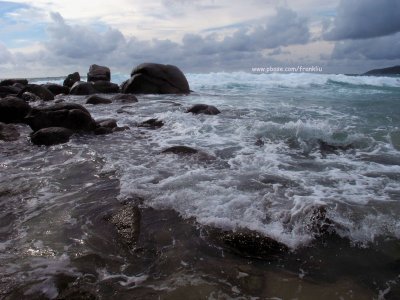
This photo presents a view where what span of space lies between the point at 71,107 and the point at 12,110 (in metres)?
2.52

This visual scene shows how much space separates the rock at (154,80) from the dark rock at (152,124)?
10746 millimetres

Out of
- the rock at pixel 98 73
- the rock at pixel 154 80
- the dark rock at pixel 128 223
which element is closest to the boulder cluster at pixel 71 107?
the rock at pixel 154 80

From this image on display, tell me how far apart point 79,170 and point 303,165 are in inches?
155

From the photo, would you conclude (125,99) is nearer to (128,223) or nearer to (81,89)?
(81,89)

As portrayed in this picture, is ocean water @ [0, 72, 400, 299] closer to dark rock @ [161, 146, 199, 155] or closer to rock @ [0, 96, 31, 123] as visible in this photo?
dark rock @ [161, 146, 199, 155]

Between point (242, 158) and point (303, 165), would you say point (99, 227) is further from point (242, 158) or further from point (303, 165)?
point (303, 165)

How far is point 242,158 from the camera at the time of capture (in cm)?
656

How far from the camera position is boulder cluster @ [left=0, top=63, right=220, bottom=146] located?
27.4 ft

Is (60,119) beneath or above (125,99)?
above

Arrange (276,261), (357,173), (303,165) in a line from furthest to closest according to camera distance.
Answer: (303,165)
(357,173)
(276,261)

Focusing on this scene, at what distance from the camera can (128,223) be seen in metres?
3.80

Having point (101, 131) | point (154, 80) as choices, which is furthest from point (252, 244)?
point (154, 80)

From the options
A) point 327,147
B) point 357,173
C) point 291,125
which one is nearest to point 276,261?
point 357,173

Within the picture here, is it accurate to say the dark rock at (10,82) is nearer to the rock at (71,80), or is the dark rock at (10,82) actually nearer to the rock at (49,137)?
the rock at (71,80)
